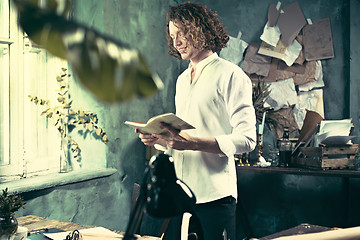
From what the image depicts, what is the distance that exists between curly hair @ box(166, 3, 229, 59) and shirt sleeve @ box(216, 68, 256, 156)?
243mm

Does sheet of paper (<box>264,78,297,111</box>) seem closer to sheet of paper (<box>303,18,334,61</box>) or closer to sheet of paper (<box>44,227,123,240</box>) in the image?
sheet of paper (<box>303,18,334,61</box>)

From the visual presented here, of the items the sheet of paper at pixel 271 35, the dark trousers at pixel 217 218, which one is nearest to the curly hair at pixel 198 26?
the dark trousers at pixel 217 218

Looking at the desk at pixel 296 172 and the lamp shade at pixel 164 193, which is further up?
the lamp shade at pixel 164 193

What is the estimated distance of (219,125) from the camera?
171 centimetres

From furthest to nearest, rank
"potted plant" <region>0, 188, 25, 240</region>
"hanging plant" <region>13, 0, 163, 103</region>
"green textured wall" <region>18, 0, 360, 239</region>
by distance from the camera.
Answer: "green textured wall" <region>18, 0, 360, 239</region>, "potted plant" <region>0, 188, 25, 240</region>, "hanging plant" <region>13, 0, 163, 103</region>

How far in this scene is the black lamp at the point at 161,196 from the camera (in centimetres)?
58

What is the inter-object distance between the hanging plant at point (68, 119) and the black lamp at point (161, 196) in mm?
2138

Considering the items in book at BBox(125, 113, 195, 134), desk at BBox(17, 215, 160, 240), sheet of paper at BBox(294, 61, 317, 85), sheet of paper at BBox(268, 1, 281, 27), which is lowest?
desk at BBox(17, 215, 160, 240)

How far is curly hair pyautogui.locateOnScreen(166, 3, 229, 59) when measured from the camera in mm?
1772

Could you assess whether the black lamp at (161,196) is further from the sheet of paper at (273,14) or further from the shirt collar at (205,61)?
the sheet of paper at (273,14)

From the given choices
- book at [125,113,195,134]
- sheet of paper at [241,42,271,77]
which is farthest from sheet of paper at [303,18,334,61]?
book at [125,113,195,134]

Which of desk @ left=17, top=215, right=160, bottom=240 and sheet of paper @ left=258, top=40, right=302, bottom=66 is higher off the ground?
sheet of paper @ left=258, top=40, right=302, bottom=66

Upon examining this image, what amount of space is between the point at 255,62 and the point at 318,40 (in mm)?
583

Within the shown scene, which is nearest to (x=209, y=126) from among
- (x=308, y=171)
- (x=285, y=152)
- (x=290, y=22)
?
(x=308, y=171)
